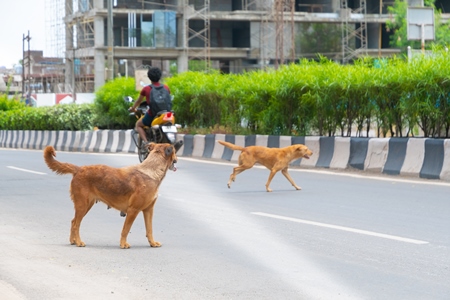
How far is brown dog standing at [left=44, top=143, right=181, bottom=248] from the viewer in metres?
8.55

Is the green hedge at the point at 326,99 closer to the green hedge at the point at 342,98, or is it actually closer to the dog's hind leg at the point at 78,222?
the green hedge at the point at 342,98

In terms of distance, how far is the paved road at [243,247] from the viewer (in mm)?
6871

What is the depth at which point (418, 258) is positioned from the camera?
796 cm

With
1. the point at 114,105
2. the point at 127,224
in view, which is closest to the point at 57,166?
the point at 127,224

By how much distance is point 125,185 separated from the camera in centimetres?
859

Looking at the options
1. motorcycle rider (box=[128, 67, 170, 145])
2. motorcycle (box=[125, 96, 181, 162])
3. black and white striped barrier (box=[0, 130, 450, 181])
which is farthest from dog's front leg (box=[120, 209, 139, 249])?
motorcycle rider (box=[128, 67, 170, 145])

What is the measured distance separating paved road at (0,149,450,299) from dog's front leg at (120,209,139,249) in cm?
9

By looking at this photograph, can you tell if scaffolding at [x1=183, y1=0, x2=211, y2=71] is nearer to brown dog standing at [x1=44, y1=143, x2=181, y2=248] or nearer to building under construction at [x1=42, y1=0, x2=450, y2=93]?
building under construction at [x1=42, y1=0, x2=450, y2=93]

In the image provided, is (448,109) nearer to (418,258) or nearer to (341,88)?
(341,88)

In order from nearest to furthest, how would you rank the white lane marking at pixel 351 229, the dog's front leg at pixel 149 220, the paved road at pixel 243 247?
1. the paved road at pixel 243 247
2. the dog's front leg at pixel 149 220
3. the white lane marking at pixel 351 229

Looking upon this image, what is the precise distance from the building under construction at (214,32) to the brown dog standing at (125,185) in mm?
58623

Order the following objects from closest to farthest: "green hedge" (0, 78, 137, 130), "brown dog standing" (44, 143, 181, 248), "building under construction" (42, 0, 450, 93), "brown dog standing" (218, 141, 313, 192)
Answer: "brown dog standing" (44, 143, 181, 248) → "brown dog standing" (218, 141, 313, 192) → "green hedge" (0, 78, 137, 130) → "building under construction" (42, 0, 450, 93)

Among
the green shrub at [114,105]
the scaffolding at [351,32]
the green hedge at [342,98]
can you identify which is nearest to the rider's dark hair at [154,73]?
the green hedge at [342,98]

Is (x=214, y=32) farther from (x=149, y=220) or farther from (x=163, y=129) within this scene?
(x=149, y=220)
